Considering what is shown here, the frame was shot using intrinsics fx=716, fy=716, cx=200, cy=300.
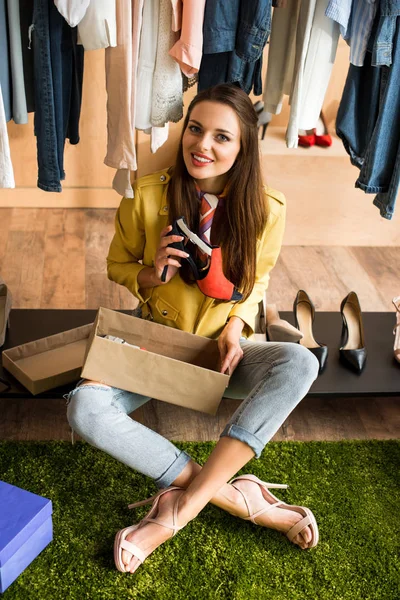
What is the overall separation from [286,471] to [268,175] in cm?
172

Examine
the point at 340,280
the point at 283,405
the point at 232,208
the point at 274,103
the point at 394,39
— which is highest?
the point at 394,39

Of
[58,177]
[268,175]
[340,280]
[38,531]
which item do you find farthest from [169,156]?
[38,531]

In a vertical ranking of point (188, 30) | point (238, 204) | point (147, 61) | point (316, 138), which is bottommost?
point (316, 138)

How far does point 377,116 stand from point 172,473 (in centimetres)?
111

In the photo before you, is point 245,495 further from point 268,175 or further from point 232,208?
point 268,175

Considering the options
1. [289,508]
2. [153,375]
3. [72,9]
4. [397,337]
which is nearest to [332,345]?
[397,337]

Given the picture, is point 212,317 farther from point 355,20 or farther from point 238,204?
point 355,20

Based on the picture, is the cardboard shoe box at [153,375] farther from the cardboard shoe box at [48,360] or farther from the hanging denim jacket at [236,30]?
the hanging denim jacket at [236,30]

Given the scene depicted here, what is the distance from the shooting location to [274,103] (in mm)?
2152

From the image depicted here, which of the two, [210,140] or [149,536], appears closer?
[149,536]

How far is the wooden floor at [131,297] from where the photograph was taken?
2.12 m

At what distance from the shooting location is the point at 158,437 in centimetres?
172

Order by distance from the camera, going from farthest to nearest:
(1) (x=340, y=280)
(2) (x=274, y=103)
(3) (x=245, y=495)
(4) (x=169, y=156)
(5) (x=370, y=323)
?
(4) (x=169, y=156), (1) (x=340, y=280), (5) (x=370, y=323), (2) (x=274, y=103), (3) (x=245, y=495)

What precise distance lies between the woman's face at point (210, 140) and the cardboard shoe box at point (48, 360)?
0.64m
